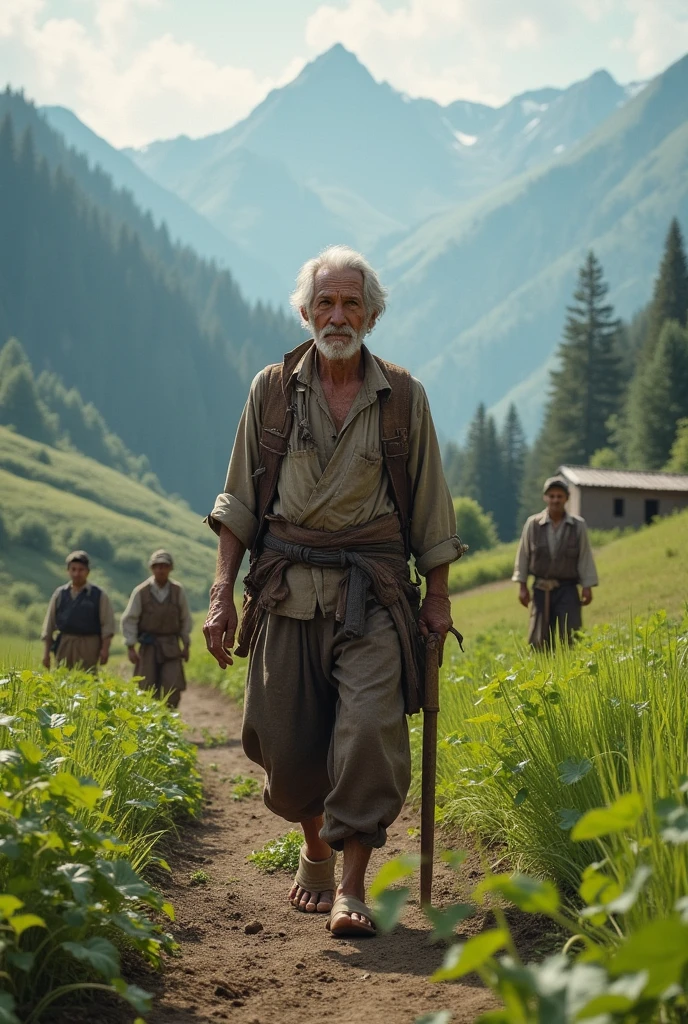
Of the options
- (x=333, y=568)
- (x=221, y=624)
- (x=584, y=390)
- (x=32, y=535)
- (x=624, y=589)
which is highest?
(x=584, y=390)

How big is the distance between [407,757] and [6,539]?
90170mm

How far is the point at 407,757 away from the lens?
4988 millimetres

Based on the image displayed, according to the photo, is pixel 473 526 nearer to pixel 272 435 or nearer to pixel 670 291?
pixel 670 291

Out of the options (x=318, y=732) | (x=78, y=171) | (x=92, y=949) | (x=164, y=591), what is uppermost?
(x=78, y=171)

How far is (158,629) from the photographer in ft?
45.2

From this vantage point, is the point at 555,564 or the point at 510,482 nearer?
the point at 555,564

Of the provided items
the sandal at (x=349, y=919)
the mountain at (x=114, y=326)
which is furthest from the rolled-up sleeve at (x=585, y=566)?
the mountain at (x=114, y=326)

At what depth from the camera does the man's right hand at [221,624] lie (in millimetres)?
5184

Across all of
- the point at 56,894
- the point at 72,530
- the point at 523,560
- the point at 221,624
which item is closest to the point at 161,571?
the point at 523,560

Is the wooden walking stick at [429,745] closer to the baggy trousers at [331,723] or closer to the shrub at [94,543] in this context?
the baggy trousers at [331,723]

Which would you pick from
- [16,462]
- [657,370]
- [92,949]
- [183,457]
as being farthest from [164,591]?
[183,457]

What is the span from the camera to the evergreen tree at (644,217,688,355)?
8312 centimetres

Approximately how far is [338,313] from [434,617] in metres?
1.36

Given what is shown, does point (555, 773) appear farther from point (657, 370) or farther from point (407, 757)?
point (657, 370)
